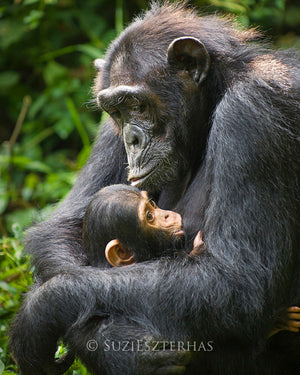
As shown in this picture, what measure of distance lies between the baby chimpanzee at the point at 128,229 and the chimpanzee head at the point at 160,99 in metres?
0.28

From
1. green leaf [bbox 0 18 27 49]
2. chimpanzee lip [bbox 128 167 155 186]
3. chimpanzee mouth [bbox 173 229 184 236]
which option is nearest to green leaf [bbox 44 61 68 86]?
green leaf [bbox 0 18 27 49]

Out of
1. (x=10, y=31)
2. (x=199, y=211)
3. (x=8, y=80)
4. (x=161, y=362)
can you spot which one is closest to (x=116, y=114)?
(x=199, y=211)

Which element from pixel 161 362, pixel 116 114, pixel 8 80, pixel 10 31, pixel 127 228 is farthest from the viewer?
pixel 8 80

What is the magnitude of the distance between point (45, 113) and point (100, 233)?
206 inches

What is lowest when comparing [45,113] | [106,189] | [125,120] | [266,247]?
[45,113]

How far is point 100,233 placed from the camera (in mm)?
4633

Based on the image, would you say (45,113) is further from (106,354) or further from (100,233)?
(106,354)

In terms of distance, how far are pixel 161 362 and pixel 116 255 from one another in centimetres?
90

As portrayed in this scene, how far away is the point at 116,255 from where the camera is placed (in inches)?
179

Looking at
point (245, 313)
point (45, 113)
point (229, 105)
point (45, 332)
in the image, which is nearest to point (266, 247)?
point (245, 313)

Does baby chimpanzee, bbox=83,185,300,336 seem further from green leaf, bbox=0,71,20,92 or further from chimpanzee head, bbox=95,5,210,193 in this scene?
green leaf, bbox=0,71,20,92

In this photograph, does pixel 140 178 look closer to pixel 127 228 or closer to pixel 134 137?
pixel 134 137

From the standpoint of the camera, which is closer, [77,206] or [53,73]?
[77,206]

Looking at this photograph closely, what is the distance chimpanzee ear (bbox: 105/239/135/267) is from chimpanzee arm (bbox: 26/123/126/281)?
0.57 meters
